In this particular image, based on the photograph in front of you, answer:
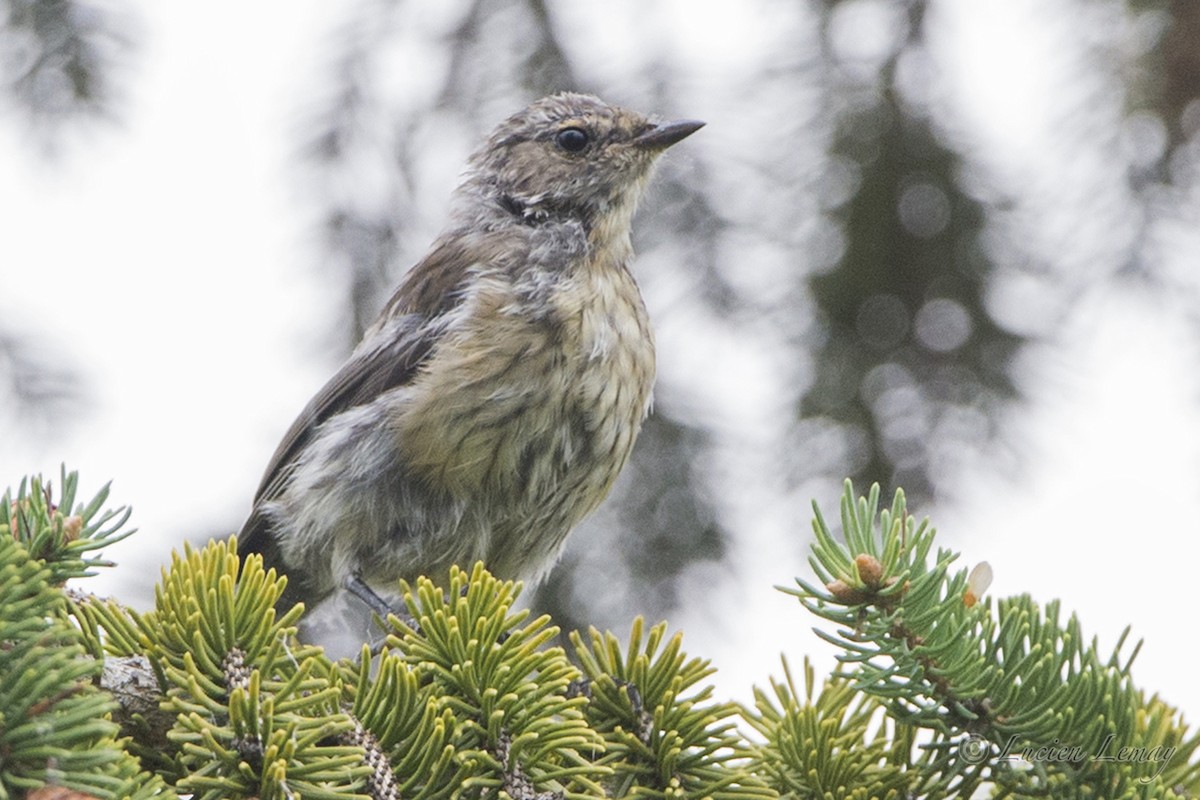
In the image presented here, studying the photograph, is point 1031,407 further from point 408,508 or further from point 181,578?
point 181,578

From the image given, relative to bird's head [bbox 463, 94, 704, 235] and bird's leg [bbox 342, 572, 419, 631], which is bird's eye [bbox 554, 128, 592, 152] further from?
bird's leg [bbox 342, 572, 419, 631]

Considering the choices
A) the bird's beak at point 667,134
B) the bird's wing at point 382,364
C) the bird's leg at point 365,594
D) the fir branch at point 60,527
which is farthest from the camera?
the bird's beak at point 667,134

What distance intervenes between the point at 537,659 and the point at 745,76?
2928 mm

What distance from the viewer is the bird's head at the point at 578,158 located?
179 inches

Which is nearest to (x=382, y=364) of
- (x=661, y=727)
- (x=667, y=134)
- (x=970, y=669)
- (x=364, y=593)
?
(x=364, y=593)

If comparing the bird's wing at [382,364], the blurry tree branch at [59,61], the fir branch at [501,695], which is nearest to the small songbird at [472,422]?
the bird's wing at [382,364]

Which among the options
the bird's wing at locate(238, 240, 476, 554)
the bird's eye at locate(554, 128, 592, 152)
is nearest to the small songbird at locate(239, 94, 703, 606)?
the bird's wing at locate(238, 240, 476, 554)

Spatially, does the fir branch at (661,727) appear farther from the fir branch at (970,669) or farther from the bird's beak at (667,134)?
the bird's beak at (667,134)

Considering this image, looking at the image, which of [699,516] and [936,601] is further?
[699,516]

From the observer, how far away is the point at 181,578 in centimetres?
196

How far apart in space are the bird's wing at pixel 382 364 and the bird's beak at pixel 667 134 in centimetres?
72

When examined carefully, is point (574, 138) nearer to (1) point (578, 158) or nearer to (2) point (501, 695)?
(1) point (578, 158)

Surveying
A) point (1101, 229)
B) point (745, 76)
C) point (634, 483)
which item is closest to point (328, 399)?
point (634, 483)

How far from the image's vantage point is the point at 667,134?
438 centimetres
